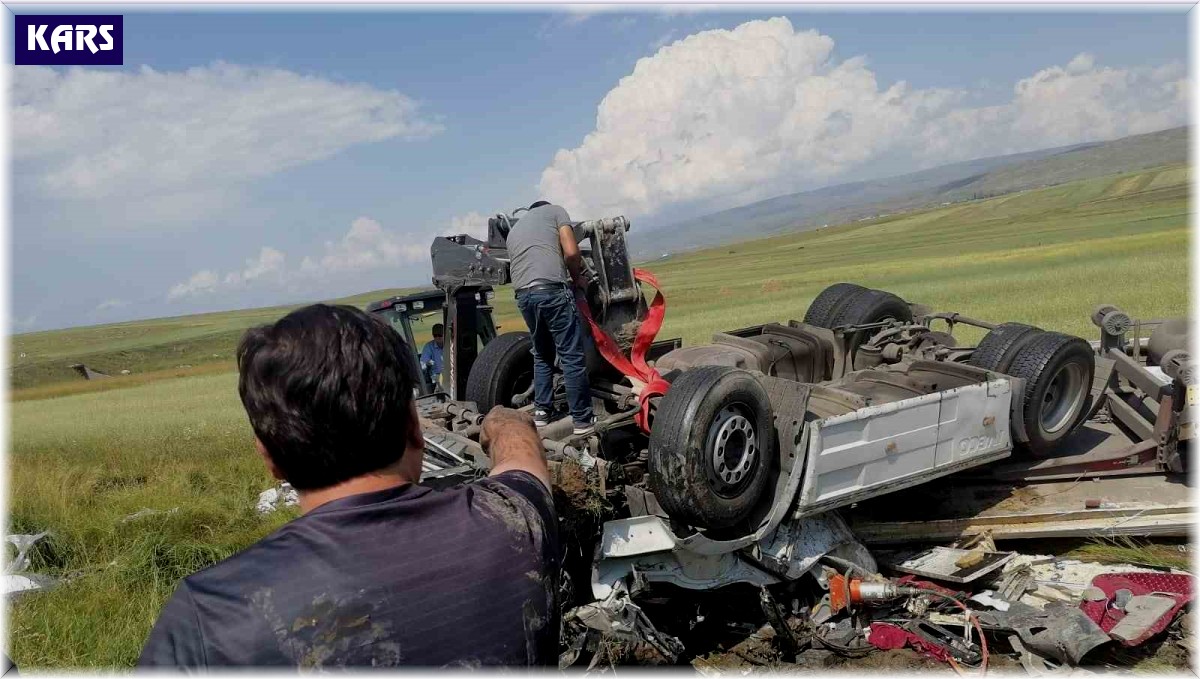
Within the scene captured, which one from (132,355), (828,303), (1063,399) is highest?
(828,303)

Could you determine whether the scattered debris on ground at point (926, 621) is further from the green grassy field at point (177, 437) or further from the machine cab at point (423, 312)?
the machine cab at point (423, 312)

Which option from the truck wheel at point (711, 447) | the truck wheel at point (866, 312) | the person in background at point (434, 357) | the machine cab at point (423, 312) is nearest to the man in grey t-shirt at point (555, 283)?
the truck wheel at point (711, 447)

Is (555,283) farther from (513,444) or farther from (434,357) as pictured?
(434,357)

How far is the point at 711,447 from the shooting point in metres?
4.40

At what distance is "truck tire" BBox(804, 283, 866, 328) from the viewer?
7.23 m

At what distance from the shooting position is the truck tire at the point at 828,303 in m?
7.23

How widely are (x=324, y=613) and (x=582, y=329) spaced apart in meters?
4.09

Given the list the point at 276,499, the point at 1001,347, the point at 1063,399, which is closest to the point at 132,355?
the point at 276,499

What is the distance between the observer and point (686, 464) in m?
4.29

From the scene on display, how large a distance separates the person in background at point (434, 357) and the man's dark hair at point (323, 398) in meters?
7.62

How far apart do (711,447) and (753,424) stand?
15.3 inches

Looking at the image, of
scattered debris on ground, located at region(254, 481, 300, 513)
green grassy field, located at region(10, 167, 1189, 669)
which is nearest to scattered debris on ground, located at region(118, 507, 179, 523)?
green grassy field, located at region(10, 167, 1189, 669)

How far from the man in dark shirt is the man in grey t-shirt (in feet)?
11.3

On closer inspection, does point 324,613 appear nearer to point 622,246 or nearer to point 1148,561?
point 622,246
